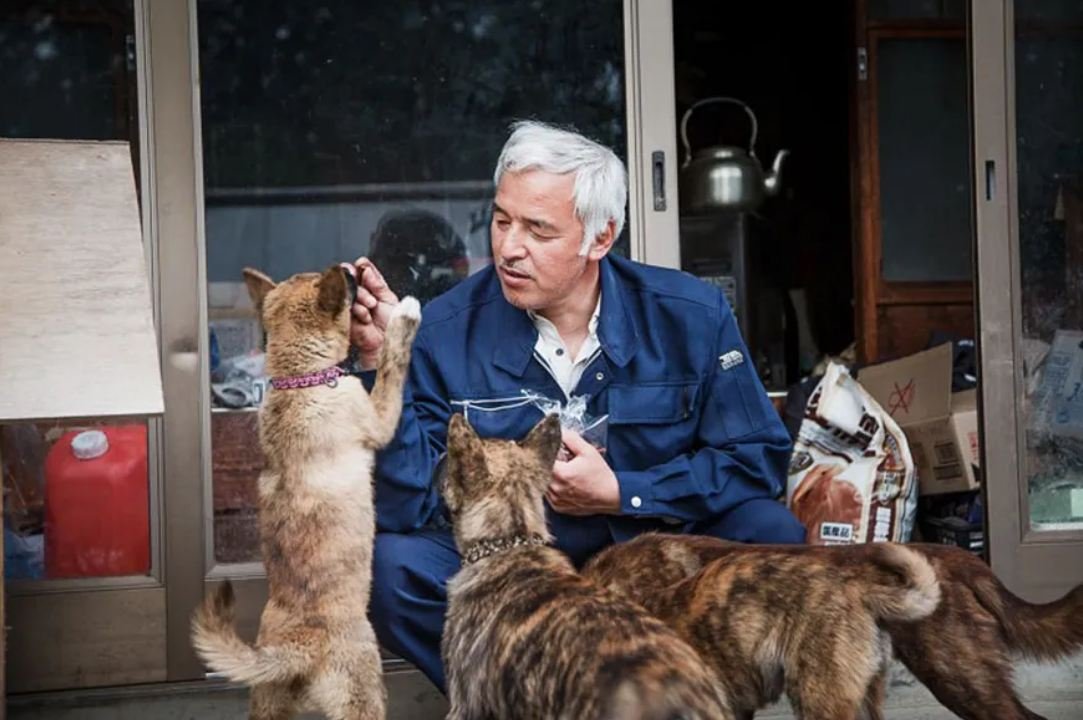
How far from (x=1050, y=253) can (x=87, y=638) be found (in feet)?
10.1

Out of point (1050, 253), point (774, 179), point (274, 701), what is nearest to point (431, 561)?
point (274, 701)

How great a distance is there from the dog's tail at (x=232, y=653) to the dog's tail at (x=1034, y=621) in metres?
1.33

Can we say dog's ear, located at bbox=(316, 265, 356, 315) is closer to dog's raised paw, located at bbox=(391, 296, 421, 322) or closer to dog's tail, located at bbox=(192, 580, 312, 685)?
dog's raised paw, located at bbox=(391, 296, 421, 322)

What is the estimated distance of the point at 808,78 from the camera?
7066 millimetres

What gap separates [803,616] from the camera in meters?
2.47

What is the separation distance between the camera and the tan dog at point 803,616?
2.44m

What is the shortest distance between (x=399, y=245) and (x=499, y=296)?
99 cm

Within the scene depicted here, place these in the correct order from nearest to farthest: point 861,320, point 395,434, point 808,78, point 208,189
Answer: point 395,434
point 208,189
point 861,320
point 808,78

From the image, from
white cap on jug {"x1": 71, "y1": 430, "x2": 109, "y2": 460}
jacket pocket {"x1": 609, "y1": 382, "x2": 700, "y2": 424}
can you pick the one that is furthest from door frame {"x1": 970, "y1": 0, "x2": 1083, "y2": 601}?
white cap on jug {"x1": 71, "y1": 430, "x2": 109, "y2": 460}

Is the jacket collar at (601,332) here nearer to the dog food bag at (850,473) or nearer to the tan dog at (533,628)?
the tan dog at (533,628)

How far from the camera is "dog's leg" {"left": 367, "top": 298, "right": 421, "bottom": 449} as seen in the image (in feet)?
9.45

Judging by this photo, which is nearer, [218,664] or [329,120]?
[218,664]

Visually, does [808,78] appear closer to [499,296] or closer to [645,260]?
[645,260]

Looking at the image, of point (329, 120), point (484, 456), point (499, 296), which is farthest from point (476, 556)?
point (329, 120)
